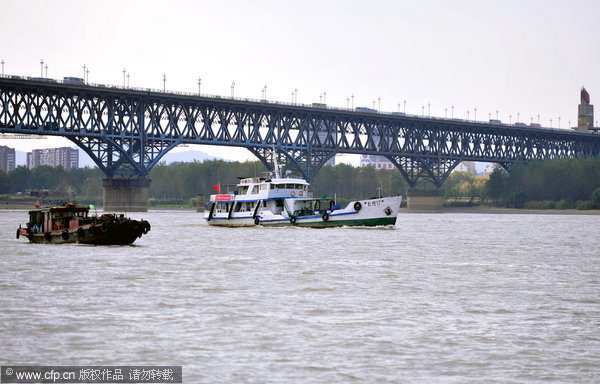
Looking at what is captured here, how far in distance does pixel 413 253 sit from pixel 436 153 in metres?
146

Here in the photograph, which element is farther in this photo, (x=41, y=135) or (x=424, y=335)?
(x=41, y=135)

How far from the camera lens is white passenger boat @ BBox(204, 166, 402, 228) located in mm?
85812

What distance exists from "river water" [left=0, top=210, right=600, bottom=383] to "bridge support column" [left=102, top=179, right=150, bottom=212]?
113m

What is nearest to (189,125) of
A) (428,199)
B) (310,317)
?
(428,199)

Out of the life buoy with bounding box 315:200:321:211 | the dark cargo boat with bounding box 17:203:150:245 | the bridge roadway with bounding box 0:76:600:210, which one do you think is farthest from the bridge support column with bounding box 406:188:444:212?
the dark cargo boat with bounding box 17:203:150:245

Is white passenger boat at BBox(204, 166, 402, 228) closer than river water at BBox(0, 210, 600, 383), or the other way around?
river water at BBox(0, 210, 600, 383)

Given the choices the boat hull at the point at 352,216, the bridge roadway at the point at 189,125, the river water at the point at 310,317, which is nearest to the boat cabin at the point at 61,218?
the river water at the point at 310,317

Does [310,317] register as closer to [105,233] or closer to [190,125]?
[105,233]

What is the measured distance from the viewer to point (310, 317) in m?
24.8

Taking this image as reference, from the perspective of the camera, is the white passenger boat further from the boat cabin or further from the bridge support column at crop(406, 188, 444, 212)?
the bridge support column at crop(406, 188, 444, 212)

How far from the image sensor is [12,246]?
190 feet

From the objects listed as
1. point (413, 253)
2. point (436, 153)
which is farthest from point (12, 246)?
Result: point (436, 153)

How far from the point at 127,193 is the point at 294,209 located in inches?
3090

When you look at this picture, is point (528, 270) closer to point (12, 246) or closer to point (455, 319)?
point (455, 319)
